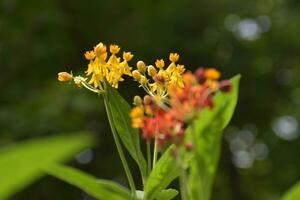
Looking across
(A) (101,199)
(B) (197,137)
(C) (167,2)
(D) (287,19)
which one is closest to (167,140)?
(B) (197,137)

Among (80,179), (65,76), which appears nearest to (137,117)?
(80,179)

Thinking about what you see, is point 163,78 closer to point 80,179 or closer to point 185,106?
point 185,106

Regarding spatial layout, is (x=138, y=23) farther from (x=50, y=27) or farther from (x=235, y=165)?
(x=235, y=165)

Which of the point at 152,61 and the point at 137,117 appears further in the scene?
the point at 152,61

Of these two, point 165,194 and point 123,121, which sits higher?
point 123,121

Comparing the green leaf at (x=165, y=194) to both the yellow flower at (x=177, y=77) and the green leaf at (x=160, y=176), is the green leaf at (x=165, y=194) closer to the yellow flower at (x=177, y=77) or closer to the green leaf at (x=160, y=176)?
the green leaf at (x=160, y=176)

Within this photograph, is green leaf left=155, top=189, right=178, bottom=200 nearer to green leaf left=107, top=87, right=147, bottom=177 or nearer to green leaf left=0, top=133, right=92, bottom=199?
green leaf left=107, top=87, right=147, bottom=177

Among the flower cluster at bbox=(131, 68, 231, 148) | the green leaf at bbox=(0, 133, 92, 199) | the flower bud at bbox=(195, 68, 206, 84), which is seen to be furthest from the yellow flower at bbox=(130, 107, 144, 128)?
the green leaf at bbox=(0, 133, 92, 199)
